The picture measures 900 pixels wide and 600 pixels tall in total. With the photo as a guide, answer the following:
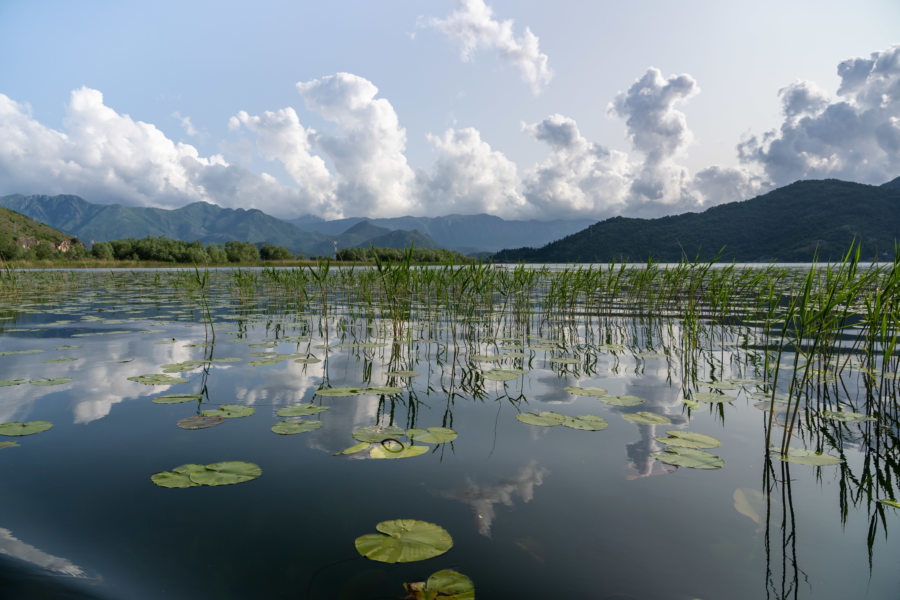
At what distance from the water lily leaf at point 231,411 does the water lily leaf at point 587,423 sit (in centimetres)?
268

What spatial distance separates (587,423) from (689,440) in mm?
726

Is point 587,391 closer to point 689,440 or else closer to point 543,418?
point 543,418

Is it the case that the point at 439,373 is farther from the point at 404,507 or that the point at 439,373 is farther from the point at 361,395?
the point at 404,507

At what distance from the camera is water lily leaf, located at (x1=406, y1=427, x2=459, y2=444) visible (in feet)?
10.1

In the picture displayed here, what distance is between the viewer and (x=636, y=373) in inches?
207

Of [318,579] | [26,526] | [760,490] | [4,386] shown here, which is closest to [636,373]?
[760,490]

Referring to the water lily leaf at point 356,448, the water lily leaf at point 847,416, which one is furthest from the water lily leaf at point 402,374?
the water lily leaf at point 847,416

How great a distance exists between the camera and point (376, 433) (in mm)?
3170

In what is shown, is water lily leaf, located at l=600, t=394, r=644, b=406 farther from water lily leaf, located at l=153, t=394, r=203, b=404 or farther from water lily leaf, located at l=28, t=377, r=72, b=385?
water lily leaf, located at l=28, t=377, r=72, b=385

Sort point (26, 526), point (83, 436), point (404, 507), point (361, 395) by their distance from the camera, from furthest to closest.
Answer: point (361, 395), point (83, 436), point (404, 507), point (26, 526)

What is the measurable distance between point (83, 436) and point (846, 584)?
14.7 ft

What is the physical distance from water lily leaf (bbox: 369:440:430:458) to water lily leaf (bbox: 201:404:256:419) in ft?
4.59

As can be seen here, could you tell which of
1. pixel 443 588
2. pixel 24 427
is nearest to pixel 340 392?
pixel 24 427

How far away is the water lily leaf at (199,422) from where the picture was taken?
130 inches
